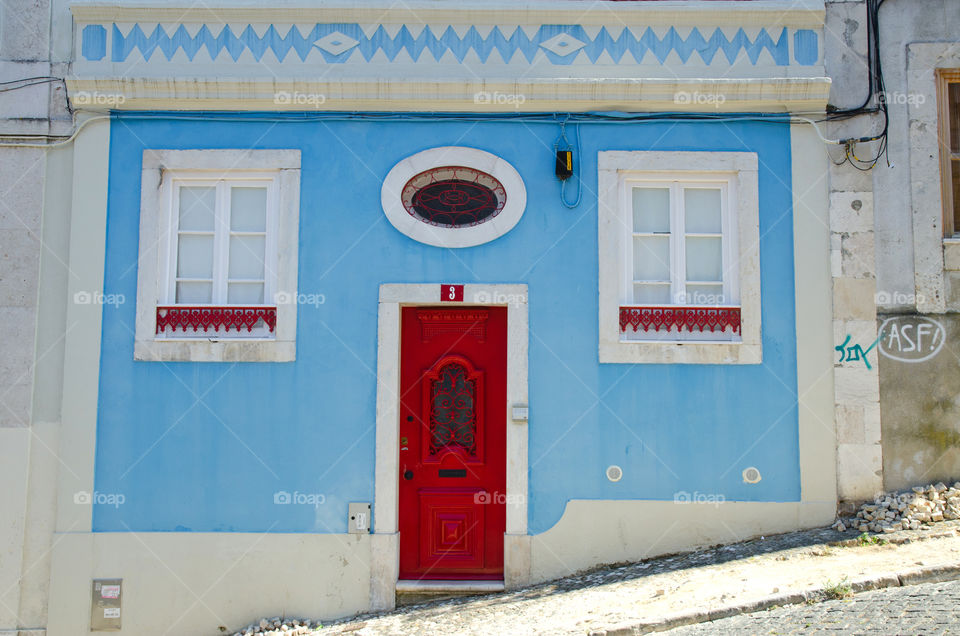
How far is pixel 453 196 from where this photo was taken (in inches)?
254

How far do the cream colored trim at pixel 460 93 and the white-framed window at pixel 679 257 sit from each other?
505mm

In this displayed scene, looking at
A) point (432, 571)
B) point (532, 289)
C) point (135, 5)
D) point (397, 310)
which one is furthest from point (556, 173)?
point (135, 5)

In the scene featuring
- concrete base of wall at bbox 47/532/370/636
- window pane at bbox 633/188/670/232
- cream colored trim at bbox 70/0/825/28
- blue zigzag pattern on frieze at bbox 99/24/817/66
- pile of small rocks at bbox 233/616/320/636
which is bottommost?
pile of small rocks at bbox 233/616/320/636

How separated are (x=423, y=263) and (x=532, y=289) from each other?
974 millimetres

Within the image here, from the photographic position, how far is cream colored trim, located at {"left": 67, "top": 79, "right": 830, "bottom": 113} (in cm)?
634

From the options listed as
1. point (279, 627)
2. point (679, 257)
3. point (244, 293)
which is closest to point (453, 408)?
point (244, 293)

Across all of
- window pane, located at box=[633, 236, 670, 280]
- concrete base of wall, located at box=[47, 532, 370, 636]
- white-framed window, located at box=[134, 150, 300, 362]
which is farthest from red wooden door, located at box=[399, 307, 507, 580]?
window pane, located at box=[633, 236, 670, 280]

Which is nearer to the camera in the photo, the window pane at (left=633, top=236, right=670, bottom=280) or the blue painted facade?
the blue painted facade

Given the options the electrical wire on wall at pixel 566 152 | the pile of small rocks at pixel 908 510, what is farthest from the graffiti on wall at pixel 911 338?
the electrical wire on wall at pixel 566 152
